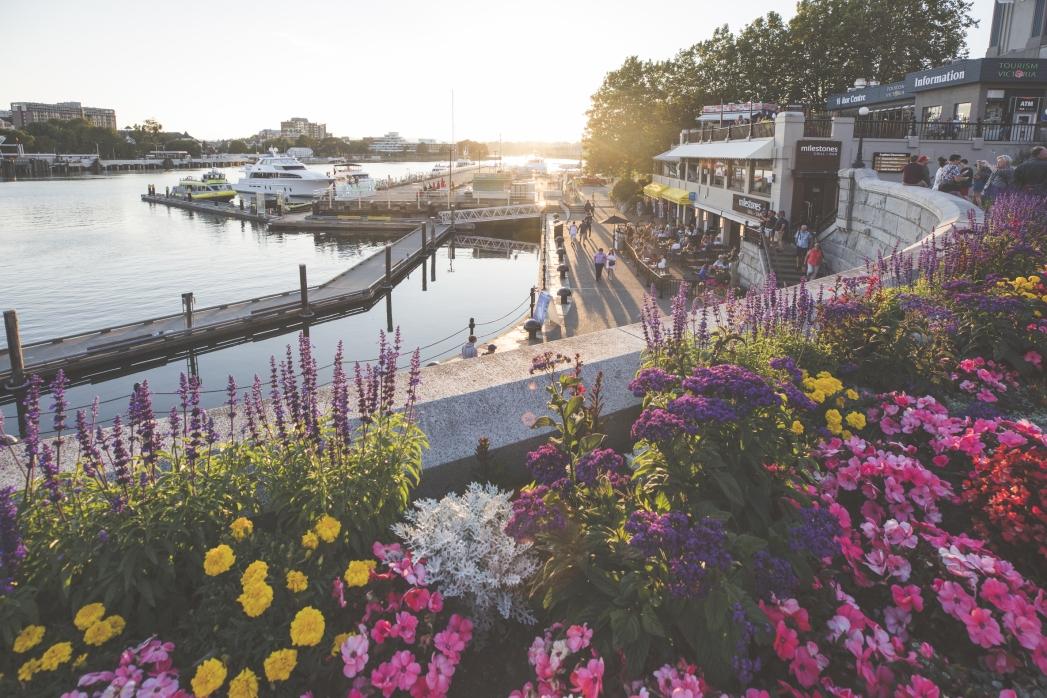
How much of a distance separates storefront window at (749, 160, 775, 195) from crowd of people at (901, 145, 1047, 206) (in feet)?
32.0

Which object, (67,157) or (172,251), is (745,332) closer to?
(172,251)

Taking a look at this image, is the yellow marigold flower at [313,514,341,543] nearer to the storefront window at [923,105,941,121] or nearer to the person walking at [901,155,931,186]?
the person walking at [901,155,931,186]

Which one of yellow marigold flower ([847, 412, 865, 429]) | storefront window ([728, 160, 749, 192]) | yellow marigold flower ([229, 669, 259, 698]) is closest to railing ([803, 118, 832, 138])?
A: storefront window ([728, 160, 749, 192])

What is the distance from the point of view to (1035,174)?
480 inches

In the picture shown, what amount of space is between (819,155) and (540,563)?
2592 cm

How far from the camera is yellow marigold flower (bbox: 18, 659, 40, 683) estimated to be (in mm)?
2508

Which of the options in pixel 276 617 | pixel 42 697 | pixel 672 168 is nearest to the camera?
pixel 42 697

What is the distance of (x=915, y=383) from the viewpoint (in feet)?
16.6

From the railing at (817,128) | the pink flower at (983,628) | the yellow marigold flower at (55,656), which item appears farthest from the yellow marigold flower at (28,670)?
the railing at (817,128)

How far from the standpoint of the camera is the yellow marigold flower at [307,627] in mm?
2631

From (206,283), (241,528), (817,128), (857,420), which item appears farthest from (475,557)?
(206,283)

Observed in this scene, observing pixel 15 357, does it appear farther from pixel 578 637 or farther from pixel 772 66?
pixel 772 66

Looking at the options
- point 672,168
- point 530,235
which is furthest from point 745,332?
point 530,235

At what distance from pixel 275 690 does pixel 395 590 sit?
2.25 ft
